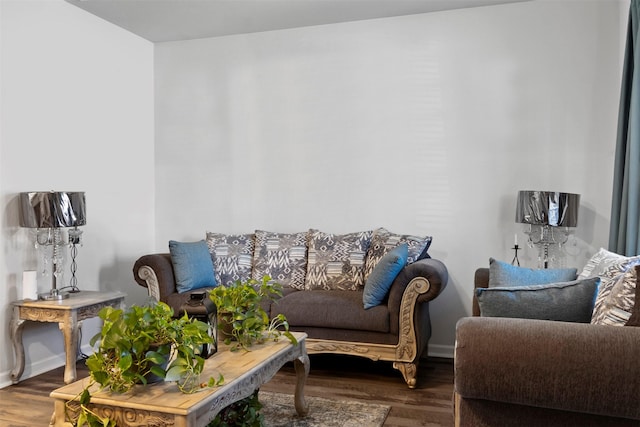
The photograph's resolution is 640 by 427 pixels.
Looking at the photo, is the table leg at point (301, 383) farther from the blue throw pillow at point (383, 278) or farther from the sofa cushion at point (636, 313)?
the sofa cushion at point (636, 313)

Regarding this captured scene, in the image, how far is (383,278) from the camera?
381 centimetres

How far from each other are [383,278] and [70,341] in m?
2.12

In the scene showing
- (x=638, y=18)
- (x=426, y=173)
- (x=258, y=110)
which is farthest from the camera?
(x=258, y=110)

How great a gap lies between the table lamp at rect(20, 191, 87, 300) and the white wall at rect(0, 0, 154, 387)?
151 mm

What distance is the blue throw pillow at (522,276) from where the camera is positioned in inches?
117

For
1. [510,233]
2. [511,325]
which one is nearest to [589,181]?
[510,233]

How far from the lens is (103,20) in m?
4.83

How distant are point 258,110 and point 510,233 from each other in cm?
244

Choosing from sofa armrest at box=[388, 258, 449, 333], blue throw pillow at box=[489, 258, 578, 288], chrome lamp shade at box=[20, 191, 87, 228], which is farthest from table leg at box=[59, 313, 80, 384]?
blue throw pillow at box=[489, 258, 578, 288]

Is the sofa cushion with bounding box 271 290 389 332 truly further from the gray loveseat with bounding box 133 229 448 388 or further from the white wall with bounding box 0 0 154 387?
the white wall with bounding box 0 0 154 387

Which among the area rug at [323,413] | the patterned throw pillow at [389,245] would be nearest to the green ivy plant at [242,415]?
the area rug at [323,413]

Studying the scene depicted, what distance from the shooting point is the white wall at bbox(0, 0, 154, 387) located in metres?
3.94

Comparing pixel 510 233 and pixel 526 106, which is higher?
pixel 526 106

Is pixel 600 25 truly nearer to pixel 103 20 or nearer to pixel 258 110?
pixel 258 110
